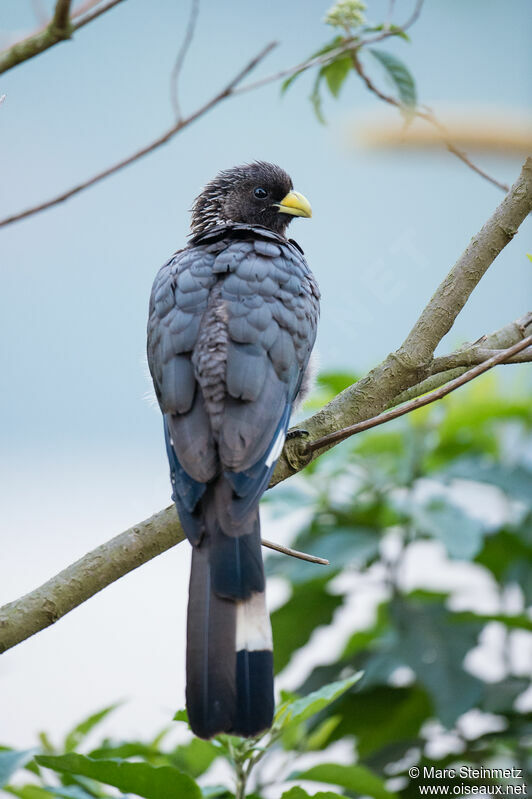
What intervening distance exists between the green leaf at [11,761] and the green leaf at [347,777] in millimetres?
600

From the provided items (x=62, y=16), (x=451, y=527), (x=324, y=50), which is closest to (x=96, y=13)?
(x=62, y=16)

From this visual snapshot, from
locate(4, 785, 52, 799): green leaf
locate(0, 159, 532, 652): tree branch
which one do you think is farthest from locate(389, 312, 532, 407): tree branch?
locate(4, 785, 52, 799): green leaf

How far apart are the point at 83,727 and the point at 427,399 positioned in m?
1.15

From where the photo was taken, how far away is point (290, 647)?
8.52 ft

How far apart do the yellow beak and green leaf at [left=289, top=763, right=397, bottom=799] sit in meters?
1.60

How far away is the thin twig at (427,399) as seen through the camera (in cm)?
156

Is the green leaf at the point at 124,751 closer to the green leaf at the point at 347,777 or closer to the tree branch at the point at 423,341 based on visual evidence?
the green leaf at the point at 347,777

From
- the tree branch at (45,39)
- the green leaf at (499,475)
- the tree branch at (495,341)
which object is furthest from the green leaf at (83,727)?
the tree branch at (45,39)

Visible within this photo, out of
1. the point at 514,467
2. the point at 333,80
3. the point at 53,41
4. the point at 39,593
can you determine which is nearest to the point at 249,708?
the point at 39,593

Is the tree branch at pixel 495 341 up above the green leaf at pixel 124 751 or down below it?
above

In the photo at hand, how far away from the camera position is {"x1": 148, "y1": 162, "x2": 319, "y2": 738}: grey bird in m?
1.50

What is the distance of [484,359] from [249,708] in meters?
0.84

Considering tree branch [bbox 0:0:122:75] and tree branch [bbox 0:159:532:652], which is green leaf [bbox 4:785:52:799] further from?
tree branch [bbox 0:0:122:75]

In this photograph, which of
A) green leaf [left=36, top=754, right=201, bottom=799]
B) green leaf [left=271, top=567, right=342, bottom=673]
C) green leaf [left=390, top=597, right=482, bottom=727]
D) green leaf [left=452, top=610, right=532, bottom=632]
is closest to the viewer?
green leaf [left=36, top=754, right=201, bottom=799]
